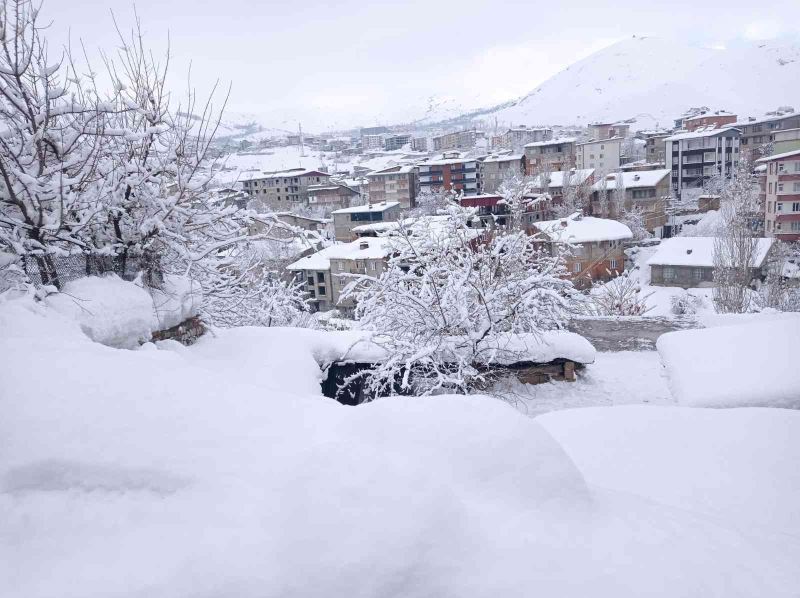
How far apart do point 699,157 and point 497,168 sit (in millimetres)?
16429

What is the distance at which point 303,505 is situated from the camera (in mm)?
1921

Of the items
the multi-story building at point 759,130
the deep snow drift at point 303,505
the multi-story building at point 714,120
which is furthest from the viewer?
the multi-story building at point 714,120

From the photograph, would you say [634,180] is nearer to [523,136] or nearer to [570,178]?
[570,178]

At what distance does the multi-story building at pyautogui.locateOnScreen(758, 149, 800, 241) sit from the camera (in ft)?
87.3

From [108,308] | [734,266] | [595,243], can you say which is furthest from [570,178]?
[108,308]

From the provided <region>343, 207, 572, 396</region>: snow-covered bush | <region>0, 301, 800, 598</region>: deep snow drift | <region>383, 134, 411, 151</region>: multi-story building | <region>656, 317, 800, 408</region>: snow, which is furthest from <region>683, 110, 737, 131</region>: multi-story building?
<region>383, 134, 411, 151</region>: multi-story building

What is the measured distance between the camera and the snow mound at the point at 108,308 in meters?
4.36

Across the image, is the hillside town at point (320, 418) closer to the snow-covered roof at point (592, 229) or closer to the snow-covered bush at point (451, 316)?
the snow-covered bush at point (451, 316)

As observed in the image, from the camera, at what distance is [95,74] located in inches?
241

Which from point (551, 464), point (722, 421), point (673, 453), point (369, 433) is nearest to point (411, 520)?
point (369, 433)

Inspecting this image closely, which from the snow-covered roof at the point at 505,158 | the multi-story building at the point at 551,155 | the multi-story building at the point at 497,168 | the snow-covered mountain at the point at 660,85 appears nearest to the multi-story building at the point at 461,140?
the snow-covered mountain at the point at 660,85

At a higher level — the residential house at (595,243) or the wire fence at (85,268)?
the wire fence at (85,268)

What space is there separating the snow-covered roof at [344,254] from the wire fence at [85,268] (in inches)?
786

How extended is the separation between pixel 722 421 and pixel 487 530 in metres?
3.01
